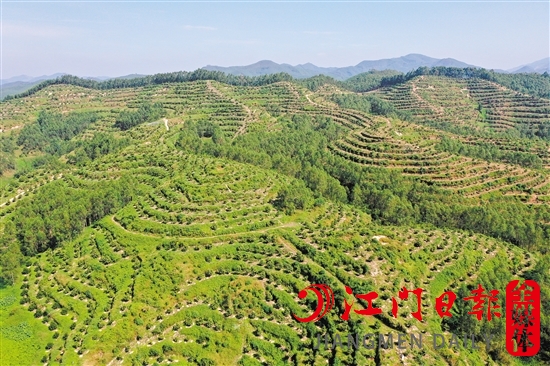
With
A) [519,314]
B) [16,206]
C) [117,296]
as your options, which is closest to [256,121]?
[16,206]

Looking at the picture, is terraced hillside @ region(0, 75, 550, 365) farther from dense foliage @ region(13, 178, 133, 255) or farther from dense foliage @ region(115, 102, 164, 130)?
dense foliage @ region(115, 102, 164, 130)

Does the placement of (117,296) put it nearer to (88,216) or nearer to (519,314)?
(88,216)

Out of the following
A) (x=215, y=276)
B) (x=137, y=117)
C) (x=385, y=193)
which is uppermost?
(x=137, y=117)
